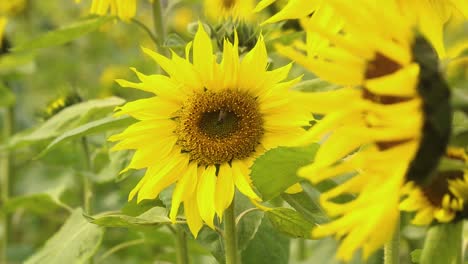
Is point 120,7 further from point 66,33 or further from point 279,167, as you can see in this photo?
point 279,167

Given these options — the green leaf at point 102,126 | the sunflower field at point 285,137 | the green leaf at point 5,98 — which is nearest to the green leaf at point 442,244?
the sunflower field at point 285,137

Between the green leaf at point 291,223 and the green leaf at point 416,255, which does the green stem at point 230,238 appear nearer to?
the green leaf at point 291,223

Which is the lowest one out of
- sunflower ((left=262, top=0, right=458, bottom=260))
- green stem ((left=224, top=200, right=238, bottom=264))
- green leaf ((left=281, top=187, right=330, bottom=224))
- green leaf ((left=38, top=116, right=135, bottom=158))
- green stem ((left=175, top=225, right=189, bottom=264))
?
green stem ((left=175, top=225, right=189, bottom=264))

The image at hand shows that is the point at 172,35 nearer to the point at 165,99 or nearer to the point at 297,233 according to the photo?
the point at 165,99

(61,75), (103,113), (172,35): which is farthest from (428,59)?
(61,75)

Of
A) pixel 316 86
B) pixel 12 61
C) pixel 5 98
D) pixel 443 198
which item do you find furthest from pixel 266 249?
pixel 12 61

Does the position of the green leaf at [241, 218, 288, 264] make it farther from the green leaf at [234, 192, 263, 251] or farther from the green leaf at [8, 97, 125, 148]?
the green leaf at [8, 97, 125, 148]

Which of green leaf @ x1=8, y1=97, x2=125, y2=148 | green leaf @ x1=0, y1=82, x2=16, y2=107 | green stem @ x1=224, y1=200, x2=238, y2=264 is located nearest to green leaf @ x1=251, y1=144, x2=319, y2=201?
green stem @ x1=224, y1=200, x2=238, y2=264
